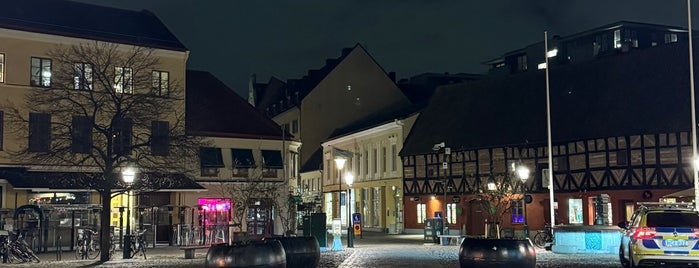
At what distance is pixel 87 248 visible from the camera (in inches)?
1208

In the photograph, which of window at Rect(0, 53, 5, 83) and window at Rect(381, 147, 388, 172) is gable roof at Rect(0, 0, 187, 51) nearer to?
window at Rect(0, 53, 5, 83)

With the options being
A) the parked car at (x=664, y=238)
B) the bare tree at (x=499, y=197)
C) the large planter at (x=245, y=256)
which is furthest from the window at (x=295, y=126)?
the large planter at (x=245, y=256)

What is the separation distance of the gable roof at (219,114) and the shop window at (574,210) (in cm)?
1731

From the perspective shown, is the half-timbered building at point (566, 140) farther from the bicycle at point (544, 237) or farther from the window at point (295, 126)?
the window at point (295, 126)

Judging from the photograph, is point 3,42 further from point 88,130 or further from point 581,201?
point 581,201

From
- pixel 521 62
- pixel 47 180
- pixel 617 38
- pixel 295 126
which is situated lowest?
pixel 47 180

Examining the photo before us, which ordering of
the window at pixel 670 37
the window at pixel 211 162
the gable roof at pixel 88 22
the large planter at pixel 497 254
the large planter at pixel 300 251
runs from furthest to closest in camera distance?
the window at pixel 670 37 → the window at pixel 211 162 → the gable roof at pixel 88 22 → the large planter at pixel 300 251 → the large planter at pixel 497 254

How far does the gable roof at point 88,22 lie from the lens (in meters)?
40.4

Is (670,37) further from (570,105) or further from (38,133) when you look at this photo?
(38,133)

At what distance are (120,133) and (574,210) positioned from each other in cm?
2664

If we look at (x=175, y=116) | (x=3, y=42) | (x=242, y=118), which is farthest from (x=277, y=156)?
(x=3, y=42)

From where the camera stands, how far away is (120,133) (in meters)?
30.4

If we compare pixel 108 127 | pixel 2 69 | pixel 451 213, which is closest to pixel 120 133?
pixel 108 127

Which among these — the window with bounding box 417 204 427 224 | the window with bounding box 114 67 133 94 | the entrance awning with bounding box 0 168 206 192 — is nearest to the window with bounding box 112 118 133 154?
the window with bounding box 114 67 133 94
